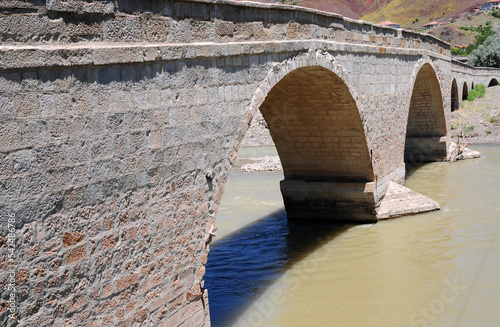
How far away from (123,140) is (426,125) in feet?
49.3

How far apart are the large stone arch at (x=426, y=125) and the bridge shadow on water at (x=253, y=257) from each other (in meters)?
7.66

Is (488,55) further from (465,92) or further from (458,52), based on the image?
(458,52)

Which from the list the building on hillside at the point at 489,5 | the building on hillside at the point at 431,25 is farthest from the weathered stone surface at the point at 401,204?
the building on hillside at the point at 489,5

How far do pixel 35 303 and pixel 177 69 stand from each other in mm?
2279

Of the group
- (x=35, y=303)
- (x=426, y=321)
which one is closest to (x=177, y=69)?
(x=35, y=303)

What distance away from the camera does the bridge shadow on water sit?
744 cm

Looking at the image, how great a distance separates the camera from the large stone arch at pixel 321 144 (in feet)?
28.9

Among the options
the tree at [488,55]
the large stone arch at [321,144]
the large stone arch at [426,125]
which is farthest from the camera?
the tree at [488,55]

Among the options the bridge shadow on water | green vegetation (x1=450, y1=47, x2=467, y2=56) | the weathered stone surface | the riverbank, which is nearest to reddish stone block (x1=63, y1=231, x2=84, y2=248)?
the bridge shadow on water

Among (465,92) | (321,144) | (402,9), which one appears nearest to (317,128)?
(321,144)

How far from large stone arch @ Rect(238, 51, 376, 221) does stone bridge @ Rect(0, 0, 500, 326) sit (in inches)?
41.1

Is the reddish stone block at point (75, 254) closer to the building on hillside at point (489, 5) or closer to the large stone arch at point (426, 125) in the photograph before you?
the large stone arch at point (426, 125)

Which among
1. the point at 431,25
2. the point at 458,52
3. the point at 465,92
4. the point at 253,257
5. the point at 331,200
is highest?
the point at 431,25

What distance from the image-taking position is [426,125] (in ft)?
58.7
